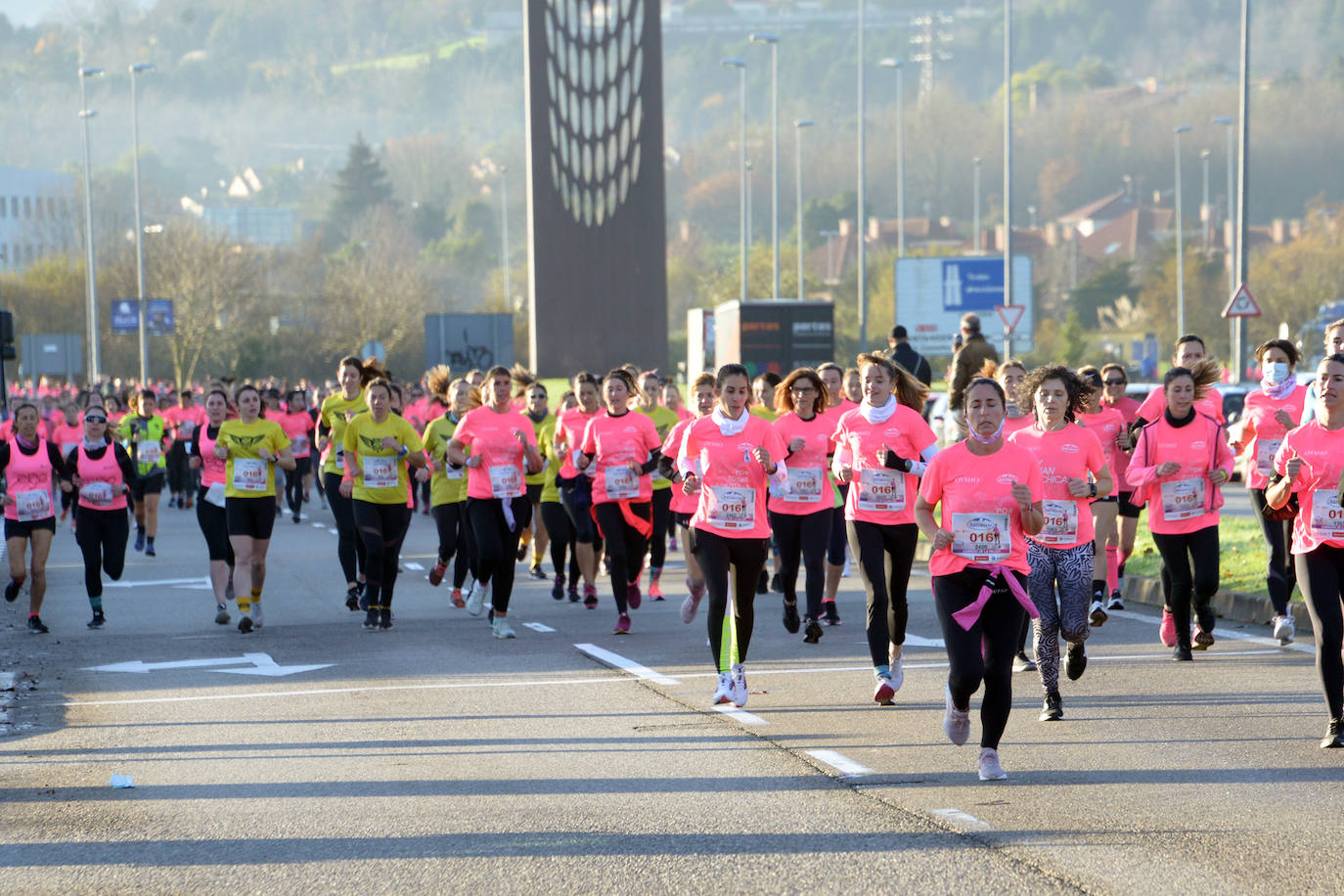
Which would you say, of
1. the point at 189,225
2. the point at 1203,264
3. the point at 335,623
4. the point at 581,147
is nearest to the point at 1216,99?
the point at 1203,264

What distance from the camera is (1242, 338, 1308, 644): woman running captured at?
11.8 m

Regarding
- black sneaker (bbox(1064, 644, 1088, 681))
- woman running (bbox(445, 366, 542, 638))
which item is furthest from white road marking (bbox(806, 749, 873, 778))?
woman running (bbox(445, 366, 542, 638))

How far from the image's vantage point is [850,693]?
33.2 feet

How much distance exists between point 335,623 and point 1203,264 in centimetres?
7507

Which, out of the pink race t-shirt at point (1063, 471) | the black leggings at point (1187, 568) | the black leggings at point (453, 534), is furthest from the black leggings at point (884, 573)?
the black leggings at point (453, 534)

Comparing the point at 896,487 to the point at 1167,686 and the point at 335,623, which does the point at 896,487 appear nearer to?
the point at 1167,686

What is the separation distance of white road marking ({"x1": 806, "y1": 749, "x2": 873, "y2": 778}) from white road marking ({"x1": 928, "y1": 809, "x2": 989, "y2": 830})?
0.79m

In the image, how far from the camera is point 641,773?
7934mm

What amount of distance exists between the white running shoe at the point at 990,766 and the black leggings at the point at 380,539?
7082 millimetres

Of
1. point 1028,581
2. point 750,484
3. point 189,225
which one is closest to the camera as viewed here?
point 1028,581

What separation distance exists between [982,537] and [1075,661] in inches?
81.2

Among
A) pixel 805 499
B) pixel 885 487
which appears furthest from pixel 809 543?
pixel 885 487

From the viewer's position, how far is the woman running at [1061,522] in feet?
30.8

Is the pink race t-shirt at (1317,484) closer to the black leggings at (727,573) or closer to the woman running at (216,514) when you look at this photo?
the black leggings at (727,573)
